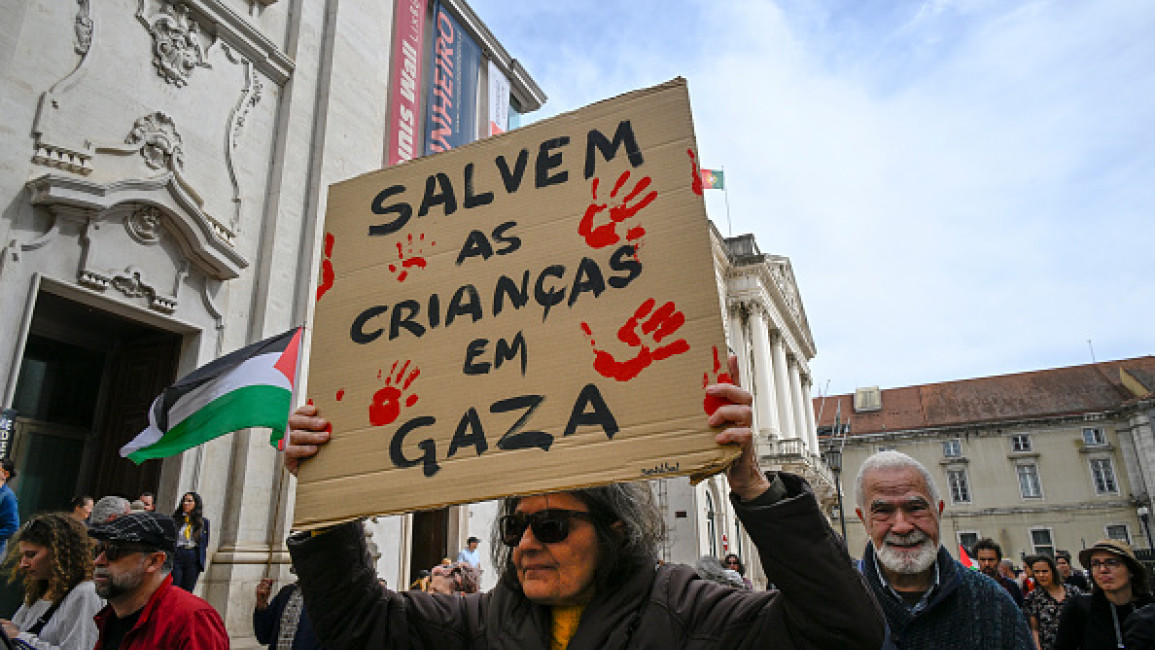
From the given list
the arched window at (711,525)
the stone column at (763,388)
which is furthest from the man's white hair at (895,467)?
the stone column at (763,388)

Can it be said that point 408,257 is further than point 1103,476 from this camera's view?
No

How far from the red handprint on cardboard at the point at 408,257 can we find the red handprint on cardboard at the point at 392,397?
0.30 m

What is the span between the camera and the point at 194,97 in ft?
27.6

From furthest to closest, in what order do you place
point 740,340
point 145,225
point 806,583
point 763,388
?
point 740,340 < point 763,388 < point 145,225 < point 806,583

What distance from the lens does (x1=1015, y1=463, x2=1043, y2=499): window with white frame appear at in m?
42.5

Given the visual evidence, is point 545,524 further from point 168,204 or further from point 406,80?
point 406,80

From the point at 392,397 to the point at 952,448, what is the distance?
50.1 meters

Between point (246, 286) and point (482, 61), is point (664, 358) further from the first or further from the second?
point (482, 61)

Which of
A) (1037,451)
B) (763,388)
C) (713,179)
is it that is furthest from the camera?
(1037,451)

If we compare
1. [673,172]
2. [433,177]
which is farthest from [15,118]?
[673,172]

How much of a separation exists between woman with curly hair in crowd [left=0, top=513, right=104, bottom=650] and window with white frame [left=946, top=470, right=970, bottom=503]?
4884cm

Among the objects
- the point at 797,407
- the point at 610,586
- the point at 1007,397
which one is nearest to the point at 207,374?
the point at 610,586

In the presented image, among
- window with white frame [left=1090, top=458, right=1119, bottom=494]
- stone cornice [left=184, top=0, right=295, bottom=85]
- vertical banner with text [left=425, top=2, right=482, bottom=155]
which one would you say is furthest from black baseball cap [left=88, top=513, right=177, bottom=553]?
window with white frame [left=1090, top=458, right=1119, bottom=494]

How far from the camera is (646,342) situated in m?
1.78
